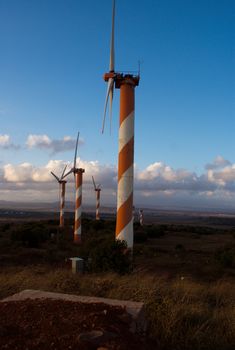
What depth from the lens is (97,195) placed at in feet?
181

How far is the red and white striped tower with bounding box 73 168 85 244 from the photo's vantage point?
34594 millimetres

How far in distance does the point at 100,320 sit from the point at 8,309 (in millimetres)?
1365

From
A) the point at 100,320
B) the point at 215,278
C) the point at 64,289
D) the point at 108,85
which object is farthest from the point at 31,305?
the point at 108,85

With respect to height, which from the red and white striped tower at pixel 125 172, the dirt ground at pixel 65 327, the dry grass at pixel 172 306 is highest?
the red and white striped tower at pixel 125 172

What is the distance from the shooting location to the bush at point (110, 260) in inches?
514

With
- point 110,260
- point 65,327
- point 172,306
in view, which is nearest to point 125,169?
point 110,260

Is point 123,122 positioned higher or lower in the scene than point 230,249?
higher

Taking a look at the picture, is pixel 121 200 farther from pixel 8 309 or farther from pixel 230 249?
pixel 8 309

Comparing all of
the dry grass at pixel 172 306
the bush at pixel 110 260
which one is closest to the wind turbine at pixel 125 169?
the bush at pixel 110 260

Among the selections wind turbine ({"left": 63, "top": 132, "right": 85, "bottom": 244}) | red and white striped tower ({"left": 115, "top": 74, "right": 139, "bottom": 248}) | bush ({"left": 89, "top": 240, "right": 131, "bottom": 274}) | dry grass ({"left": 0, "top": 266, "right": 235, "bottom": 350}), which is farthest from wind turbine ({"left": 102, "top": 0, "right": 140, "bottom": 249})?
wind turbine ({"left": 63, "top": 132, "right": 85, "bottom": 244})

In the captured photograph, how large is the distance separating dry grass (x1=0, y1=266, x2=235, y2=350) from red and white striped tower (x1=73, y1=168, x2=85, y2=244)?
25089 millimetres

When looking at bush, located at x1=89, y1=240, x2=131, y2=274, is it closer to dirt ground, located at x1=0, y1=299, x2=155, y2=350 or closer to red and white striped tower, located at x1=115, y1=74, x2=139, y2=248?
red and white striped tower, located at x1=115, y1=74, x2=139, y2=248

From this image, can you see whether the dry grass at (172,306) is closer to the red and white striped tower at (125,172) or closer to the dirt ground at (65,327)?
the dirt ground at (65,327)

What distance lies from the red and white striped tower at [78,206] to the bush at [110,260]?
2096cm
